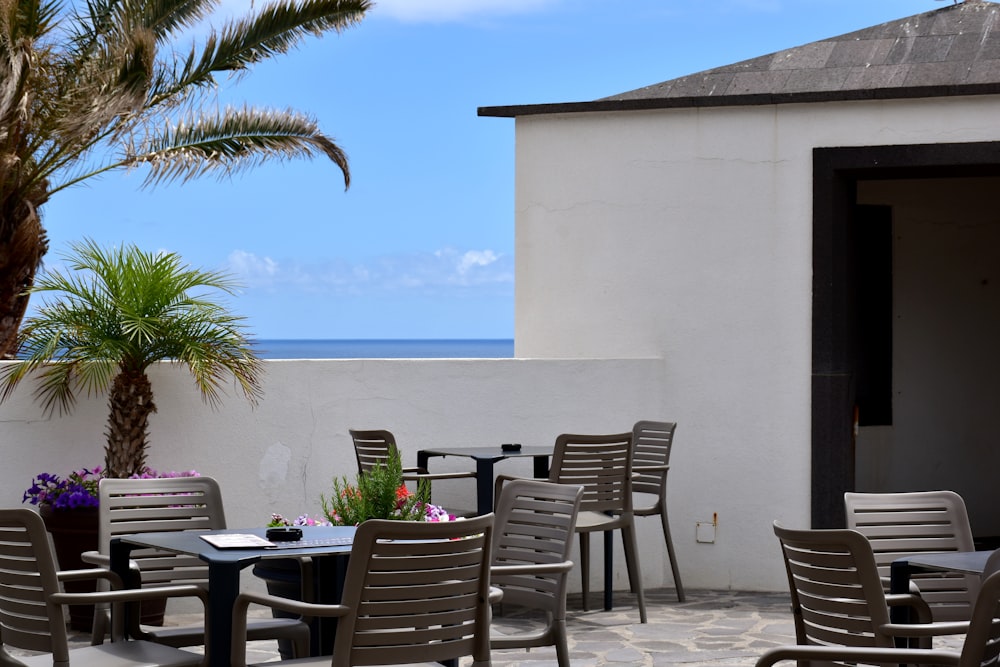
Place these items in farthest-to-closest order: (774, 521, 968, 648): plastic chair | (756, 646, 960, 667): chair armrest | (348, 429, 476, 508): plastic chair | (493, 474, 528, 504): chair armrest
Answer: (493, 474, 528, 504): chair armrest
(348, 429, 476, 508): plastic chair
(774, 521, 968, 648): plastic chair
(756, 646, 960, 667): chair armrest

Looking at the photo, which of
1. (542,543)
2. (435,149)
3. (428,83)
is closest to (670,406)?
(542,543)

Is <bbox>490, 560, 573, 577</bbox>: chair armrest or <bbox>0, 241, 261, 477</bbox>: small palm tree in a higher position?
<bbox>0, 241, 261, 477</bbox>: small palm tree

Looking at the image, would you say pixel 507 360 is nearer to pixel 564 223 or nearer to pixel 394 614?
pixel 564 223

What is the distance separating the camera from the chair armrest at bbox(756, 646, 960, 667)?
138 inches

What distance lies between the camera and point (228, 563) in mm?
4188

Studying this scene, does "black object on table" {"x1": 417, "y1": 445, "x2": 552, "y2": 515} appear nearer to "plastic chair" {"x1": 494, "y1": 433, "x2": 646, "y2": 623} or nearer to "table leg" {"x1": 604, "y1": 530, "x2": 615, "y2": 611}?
"plastic chair" {"x1": 494, "y1": 433, "x2": 646, "y2": 623}

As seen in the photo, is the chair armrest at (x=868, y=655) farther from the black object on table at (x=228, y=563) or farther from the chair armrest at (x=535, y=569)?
the black object on table at (x=228, y=563)

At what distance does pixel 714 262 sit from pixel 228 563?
5.36m

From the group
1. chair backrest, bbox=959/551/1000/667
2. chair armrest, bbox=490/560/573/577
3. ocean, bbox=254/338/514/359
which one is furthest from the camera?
ocean, bbox=254/338/514/359

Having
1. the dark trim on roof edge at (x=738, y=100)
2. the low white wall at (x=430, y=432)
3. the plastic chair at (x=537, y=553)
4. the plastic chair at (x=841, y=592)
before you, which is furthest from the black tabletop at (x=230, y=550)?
the dark trim on roof edge at (x=738, y=100)

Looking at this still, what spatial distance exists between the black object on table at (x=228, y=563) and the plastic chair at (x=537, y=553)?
0.56 m

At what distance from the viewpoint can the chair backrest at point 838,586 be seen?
12.9 feet

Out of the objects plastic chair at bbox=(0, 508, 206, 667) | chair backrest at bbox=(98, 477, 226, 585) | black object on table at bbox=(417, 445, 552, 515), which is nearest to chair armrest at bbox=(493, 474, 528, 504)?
black object on table at bbox=(417, 445, 552, 515)

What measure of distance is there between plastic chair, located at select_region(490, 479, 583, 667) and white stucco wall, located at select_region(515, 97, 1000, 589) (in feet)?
12.6
